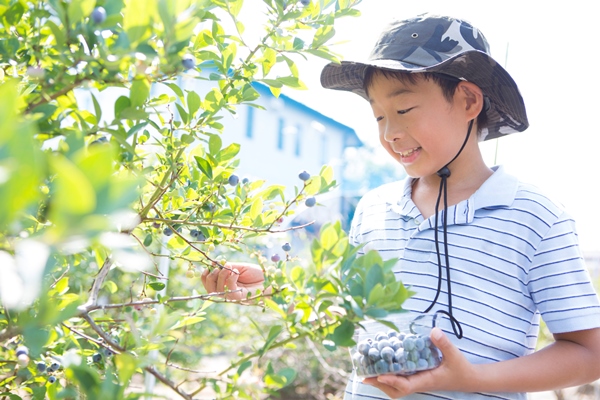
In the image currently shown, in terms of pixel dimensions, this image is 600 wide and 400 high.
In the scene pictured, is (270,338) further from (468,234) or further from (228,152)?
(468,234)

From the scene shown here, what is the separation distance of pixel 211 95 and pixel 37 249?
0.64 metres

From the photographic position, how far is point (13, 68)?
0.83 m

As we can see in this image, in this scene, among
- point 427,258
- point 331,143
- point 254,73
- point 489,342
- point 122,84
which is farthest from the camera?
point 331,143

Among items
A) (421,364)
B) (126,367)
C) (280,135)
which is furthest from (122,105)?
(280,135)

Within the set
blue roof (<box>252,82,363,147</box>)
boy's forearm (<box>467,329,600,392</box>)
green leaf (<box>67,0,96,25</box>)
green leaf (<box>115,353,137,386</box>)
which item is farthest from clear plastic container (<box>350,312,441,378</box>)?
blue roof (<box>252,82,363,147</box>)

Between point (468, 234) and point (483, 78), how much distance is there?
356 millimetres

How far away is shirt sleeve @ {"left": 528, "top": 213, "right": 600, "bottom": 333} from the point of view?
3.64ft

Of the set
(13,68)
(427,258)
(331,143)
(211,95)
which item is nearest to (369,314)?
(211,95)

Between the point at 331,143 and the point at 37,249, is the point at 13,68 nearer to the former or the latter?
the point at 37,249

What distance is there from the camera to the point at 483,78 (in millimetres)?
1344

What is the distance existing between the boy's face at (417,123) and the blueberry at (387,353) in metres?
0.44

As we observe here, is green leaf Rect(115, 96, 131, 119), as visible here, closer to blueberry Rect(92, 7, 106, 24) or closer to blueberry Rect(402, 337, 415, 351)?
blueberry Rect(92, 7, 106, 24)

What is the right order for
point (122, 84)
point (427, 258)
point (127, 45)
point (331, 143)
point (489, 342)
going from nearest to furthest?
point (127, 45) < point (122, 84) < point (489, 342) < point (427, 258) < point (331, 143)

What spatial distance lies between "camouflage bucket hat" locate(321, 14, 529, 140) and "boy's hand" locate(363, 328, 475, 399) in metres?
0.55
